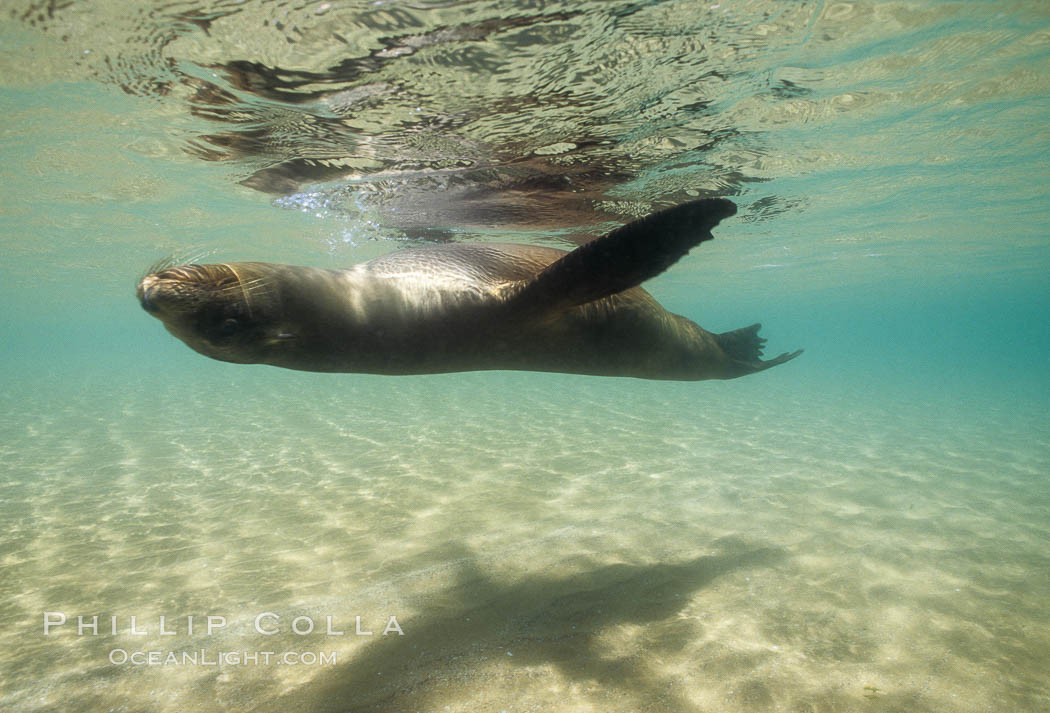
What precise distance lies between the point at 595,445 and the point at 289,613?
7.00 meters

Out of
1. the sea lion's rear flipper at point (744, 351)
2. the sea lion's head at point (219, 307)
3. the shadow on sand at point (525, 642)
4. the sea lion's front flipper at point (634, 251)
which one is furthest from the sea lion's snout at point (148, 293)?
the sea lion's rear flipper at point (744, 351)

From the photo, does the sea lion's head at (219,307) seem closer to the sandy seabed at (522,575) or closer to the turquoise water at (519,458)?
the turquoise water at (519,458)

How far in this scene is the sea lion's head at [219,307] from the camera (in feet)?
6.95

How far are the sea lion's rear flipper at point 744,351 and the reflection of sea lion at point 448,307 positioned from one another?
1185 millimetres

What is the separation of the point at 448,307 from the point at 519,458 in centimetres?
598

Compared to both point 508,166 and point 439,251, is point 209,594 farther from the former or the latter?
point 508,166

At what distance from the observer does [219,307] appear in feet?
7.34

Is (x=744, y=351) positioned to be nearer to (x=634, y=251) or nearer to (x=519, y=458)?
(x=634, y=251)

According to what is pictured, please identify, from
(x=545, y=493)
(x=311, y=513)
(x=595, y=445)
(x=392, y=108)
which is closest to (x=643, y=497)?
(x=545, y=493)

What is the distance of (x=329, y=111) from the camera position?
6070 mm

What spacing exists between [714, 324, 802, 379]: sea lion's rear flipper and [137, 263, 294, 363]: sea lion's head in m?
4.07

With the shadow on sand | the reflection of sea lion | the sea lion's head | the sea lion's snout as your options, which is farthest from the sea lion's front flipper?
the shadow on sand

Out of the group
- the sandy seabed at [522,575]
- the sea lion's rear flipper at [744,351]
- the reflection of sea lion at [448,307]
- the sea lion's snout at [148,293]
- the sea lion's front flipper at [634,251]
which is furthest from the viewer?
the sea lion's rear flipper at [744,351]

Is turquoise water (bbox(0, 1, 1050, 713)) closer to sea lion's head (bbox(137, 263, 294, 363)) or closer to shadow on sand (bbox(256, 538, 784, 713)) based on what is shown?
shadow on sand (bbox(256, 538, 784, 713))
